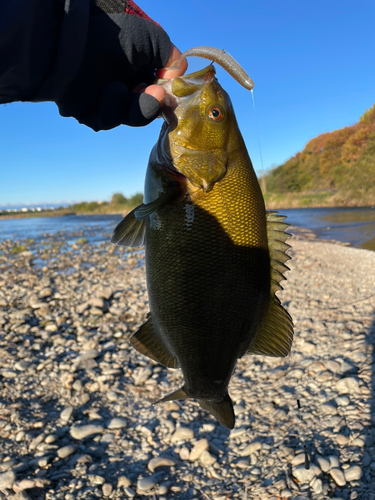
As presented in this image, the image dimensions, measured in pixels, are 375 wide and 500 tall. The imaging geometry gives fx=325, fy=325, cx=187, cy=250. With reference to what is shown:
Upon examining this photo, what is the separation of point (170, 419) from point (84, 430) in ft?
3.44

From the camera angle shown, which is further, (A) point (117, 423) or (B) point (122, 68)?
(A) point (117, 423)

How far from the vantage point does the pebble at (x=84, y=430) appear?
386 cm

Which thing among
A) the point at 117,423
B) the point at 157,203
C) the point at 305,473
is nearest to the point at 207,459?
the point at 305,473

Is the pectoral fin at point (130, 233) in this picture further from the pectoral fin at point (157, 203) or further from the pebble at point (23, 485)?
the pebble at point (23, 485)

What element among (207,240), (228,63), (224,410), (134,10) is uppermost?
(134,10)

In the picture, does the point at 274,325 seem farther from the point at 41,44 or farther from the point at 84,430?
the point at 84,430

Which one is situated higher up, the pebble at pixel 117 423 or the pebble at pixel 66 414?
the pebble at pixel 66 414

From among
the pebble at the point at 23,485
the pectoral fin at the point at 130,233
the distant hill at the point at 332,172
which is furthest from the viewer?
the distant hill at the point at 332,172

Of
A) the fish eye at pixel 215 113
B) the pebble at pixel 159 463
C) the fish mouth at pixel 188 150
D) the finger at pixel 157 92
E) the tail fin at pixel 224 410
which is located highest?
the finger at pixel 157 92

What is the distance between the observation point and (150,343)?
89.7 inches

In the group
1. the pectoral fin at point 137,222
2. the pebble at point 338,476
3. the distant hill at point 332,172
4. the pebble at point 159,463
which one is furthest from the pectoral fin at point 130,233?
the distant hill at point 332,172

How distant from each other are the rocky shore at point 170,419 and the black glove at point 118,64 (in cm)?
337

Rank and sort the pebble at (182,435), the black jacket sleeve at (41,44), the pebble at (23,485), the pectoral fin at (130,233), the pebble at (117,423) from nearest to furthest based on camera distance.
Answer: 1. the black jacket sleeve at (41,44)
2. the pectoral fin at (130,233)
3. the pebble at (23,485)
4. the pebble at (182,435)
5. the pebble at (117,423)

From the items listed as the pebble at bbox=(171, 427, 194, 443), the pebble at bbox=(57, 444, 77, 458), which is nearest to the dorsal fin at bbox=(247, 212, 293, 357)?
the pebble at bbox=(171, 427, 194, 443)
